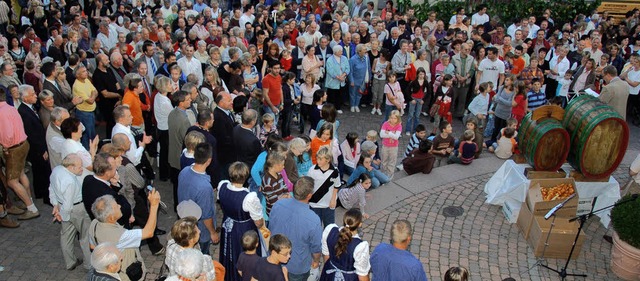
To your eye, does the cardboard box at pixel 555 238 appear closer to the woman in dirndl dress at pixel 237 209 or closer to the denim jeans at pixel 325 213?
the denim jeans at pixel 325 213

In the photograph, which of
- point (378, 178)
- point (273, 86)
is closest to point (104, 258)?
point (378, 178)

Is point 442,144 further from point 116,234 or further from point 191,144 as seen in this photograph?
point 116,234

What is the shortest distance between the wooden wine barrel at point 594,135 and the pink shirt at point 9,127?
25.6ft

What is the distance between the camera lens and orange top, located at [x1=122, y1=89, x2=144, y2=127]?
8914 mm

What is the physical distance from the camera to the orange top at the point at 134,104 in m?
8.91

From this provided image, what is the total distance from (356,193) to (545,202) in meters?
2.55

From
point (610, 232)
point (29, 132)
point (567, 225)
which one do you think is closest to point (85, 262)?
point (29, 132)

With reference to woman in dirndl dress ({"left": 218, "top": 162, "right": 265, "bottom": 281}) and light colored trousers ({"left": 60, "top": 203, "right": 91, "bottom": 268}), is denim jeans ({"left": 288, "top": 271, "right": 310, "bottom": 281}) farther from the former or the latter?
light colored trousers ({"left": 60, "top": 203, "right": 91, "bottom": 268})

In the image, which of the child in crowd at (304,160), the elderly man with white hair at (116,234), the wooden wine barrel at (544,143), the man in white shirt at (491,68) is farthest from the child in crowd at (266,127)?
the man in white shirt at (491,68)

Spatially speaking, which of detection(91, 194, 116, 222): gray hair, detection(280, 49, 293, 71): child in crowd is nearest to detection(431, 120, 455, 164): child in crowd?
detection(280, 49, 293, 71): child in crowd

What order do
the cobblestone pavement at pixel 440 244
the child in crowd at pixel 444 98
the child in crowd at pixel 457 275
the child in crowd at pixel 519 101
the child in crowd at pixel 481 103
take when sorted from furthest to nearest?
the child in crowd at pixel 444 98 → the child in crowd at pixel 481 103 → the child in crowd at pixel 519 101 → the cobblestone pavement at pixel 440 244 → the child in crowd at pixel 457 275

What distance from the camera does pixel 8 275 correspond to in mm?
6777

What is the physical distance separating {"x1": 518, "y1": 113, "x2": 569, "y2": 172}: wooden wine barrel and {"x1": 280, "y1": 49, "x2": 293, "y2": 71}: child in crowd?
18.9ft

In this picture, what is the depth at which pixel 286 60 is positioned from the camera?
12.3m
